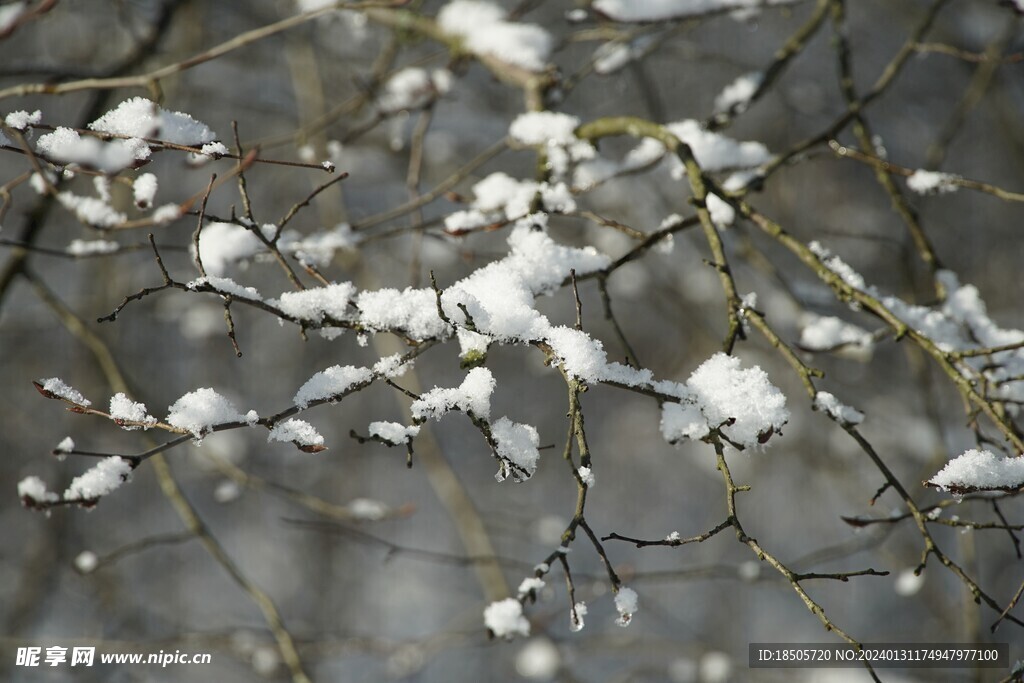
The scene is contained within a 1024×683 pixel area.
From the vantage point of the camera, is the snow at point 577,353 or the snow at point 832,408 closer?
the snow at point 577,353

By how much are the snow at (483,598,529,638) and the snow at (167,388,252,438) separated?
0.41 meters

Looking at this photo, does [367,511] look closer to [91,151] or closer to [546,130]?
[546,130]

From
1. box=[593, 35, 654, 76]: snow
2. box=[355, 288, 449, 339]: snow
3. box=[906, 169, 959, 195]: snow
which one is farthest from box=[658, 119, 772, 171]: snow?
box=[355, 288, 449, 339]: snow

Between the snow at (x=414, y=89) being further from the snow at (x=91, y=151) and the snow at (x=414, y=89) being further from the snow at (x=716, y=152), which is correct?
the snow at (x=91, y=151)

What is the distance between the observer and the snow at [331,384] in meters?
0.92

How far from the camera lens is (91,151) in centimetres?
94

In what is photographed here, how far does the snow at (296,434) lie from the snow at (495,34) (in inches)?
44.9

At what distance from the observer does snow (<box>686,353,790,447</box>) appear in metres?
0.99

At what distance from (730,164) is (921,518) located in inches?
35.7

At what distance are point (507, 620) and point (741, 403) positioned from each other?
Result: 1.46 feet

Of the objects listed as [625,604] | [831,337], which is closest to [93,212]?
[625,604]

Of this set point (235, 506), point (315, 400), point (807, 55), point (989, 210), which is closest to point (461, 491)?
point (315, 400)

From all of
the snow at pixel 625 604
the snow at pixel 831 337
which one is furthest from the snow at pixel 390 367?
the snow at pixel 831 337

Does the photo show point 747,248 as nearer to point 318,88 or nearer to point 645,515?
point 318,88
